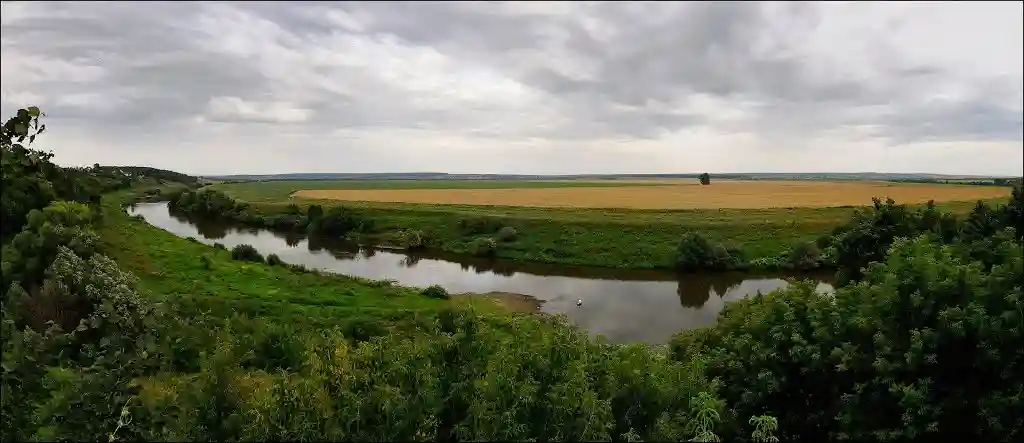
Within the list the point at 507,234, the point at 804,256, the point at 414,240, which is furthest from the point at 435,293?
the point at 804,256

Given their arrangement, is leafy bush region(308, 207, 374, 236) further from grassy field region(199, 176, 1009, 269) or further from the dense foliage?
the dense foliage

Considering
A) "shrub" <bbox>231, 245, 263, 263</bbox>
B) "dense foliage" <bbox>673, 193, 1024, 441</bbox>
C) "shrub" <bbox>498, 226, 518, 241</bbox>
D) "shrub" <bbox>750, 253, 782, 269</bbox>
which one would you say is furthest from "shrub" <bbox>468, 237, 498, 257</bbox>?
"dense foliage" <bbox>673, 193, 1024, 441</bbox>

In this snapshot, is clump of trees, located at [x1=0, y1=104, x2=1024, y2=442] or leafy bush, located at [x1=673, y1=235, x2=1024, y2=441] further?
leafy bush, located at [x1=673, y1=235, x2=1024, y2=441]

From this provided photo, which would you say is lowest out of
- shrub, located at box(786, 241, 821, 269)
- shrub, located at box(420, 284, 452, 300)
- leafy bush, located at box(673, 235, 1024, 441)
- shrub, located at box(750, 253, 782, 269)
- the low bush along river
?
the low bush along river

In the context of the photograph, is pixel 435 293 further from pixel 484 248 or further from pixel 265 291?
pixel 484 248

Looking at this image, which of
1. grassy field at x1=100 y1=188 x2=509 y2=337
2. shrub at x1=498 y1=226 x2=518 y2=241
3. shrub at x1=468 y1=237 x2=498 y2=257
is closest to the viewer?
grassy field at x1=100 y1=188 x2=509 y2=337
